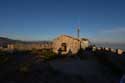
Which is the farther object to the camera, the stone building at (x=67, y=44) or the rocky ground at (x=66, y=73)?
the stone building at (x=67, y=44)

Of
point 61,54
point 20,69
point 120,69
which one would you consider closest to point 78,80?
point 120,69

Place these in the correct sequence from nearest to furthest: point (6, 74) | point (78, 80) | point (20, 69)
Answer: point (78, 80), point (6, 74), point (20, 69)

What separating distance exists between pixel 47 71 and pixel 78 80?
4194mm

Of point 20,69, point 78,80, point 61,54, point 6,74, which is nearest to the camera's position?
point 78,80

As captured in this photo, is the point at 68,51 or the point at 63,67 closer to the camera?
the point at 63,67

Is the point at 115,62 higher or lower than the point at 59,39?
lower

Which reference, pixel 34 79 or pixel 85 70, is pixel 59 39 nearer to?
pixel 85 70

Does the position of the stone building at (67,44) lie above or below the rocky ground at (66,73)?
above

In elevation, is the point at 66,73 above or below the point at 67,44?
below

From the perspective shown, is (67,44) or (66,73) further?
(67,44)

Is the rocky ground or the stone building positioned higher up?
the stone building

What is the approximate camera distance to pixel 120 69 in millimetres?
22266

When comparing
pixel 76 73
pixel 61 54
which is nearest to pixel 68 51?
pixel 61 54

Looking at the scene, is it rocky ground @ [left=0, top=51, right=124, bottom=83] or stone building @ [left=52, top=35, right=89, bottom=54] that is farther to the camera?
stone building @ [left=52, top=35, right=89, bottom=54]
